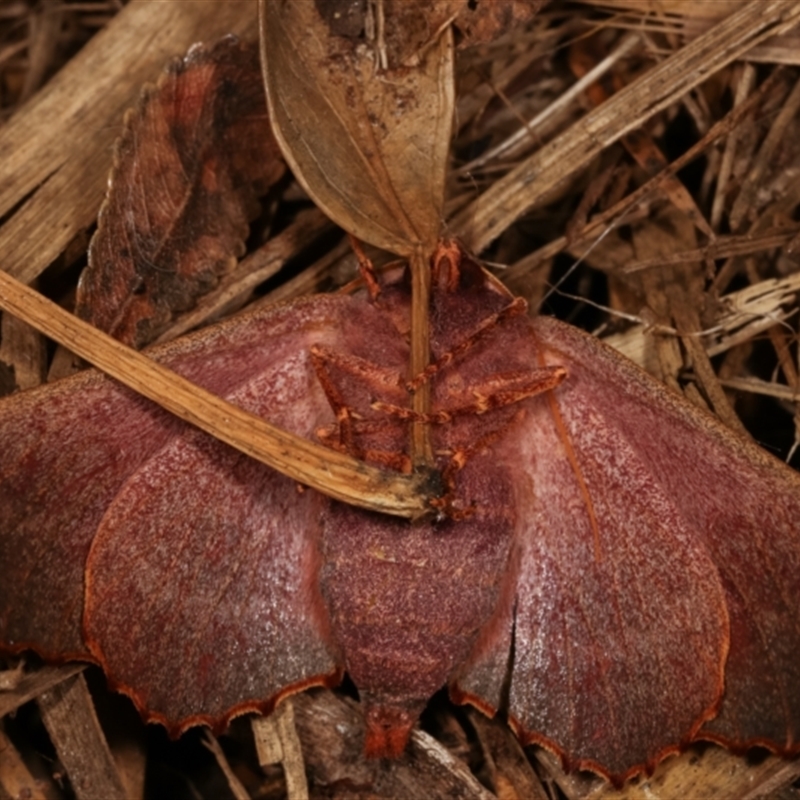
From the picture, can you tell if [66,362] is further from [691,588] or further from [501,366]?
[691,588]

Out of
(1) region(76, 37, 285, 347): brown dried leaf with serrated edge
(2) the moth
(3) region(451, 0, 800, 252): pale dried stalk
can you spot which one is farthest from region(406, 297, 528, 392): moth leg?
(1) region(76, 37, 285, 347): brown dried leaf with serrated edge

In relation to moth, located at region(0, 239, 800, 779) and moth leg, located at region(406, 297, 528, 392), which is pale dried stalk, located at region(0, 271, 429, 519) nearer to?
moth, located at region(0, 239, 800, 779)

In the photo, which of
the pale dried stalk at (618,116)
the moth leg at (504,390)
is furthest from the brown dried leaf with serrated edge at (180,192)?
the moth leg at (504,390)

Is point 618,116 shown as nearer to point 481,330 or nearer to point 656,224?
point 656,224

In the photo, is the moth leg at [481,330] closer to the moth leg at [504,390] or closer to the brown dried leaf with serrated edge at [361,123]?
the moth leg at [504,390]

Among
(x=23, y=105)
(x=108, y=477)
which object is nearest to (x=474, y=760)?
(x=108, y=477)
